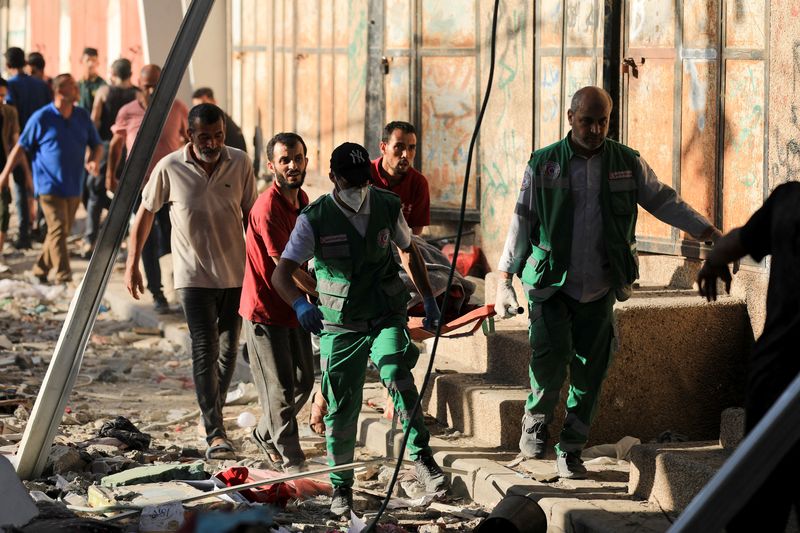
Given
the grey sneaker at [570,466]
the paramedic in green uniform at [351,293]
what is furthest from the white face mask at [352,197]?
the grey sneaker at [570,466]

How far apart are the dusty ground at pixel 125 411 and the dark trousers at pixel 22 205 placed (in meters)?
2.19

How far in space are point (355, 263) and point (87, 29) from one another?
769 inches

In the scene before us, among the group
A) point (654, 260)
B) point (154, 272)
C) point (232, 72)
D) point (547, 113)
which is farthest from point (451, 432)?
point (232, 72)

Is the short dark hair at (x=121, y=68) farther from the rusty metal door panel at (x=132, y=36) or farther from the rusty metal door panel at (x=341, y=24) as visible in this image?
the rusty metal door panel at (x=132, y=36)

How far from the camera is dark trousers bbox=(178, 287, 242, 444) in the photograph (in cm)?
851

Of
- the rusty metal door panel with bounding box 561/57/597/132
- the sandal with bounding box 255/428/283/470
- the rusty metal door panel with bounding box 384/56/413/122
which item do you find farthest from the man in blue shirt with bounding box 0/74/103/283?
the sandal with bounding box 255/428/283/470

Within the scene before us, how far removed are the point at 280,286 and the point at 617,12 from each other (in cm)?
371

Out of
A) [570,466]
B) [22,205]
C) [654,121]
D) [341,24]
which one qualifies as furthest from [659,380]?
[22,205]

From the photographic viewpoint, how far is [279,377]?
8086mm

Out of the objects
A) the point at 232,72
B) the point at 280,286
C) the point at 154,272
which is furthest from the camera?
the point at 232,72

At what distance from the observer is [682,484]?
261 inches

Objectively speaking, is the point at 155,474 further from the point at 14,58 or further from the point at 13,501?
the point at 14,58

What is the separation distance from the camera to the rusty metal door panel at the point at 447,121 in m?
11.7

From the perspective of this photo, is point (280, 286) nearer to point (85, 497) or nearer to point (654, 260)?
point (85, 497)
